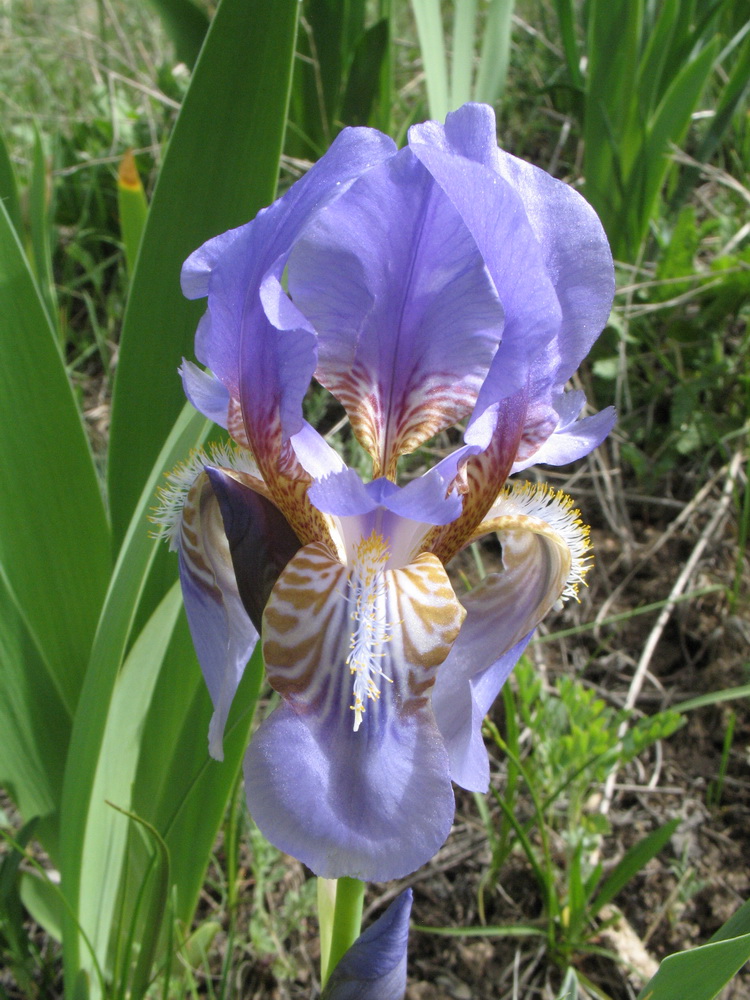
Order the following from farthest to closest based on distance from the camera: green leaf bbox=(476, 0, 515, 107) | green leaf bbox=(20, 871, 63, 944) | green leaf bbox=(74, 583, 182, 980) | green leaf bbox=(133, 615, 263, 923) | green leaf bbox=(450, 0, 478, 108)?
green leaf bbox=(476, 0, 515, 107) → green leaf bbox=(450, 0, 478, 108) → green leaf bbox=(20, 871, 63, 944) → green leaf bbox=(133, 615, 263, 923) → green leaf bbox=(74, 583, 182, 980)

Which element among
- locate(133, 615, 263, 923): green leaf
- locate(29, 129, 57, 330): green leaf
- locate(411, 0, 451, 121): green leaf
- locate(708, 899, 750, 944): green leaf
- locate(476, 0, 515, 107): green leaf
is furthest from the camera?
locate(476, 0, 515, 107): green leaf

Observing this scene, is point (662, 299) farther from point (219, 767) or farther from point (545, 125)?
point (219, 767)

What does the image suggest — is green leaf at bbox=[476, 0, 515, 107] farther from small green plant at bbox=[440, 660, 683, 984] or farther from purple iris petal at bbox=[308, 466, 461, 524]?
purple iris petal at bbox=[308, 466, 461, 524]

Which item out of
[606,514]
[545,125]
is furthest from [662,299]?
[545,125]

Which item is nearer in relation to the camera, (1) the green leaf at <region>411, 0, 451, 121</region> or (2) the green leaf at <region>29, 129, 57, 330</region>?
(2) the green leaf at <region>29, 129, 57, 330</region>

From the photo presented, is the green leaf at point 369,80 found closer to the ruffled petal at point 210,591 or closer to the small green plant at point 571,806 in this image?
the small green plant at point 571,806

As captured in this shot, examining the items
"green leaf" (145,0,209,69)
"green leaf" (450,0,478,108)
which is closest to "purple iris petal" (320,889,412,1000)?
"green leaf" (450,0,478,108)
